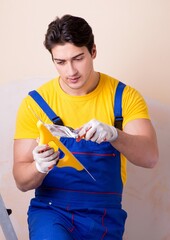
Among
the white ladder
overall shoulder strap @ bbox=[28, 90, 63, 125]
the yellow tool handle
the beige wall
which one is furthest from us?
the beige wall

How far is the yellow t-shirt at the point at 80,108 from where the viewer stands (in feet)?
4.91

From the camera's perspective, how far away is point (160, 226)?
1.93 m

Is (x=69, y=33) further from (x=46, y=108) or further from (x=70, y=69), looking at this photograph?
(x=46, y=108)

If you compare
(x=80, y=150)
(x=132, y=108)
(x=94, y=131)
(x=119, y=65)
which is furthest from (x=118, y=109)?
(x=119, y=65)

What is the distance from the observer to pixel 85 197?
144cm

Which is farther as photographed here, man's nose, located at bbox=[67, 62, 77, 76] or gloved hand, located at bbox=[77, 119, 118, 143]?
man's nose, located at bbox=[67, 62, 77, 76]

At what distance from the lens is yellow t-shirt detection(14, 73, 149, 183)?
1497mm

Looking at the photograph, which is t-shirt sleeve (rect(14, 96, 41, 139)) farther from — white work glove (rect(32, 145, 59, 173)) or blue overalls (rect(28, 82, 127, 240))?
white work glove (rect(32, 145, 59, 173))

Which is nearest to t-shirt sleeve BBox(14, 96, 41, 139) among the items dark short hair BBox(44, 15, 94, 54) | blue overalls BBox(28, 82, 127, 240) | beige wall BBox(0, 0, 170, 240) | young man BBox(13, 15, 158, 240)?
young man BBox(13, 15, 158, 240)

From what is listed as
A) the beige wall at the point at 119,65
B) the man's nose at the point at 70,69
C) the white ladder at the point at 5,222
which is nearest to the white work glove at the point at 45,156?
the white ladder at the point at 5,222

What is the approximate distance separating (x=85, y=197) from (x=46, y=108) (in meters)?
0.34

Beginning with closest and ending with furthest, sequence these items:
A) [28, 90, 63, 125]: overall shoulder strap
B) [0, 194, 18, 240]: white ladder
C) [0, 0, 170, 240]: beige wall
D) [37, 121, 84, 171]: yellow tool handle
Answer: [37, 121, 84, 171]: yellow tool handle → [0, 194, 18, 240]: white ladder → [28, 90, 63, 125]: overall shoulder strap → [0, 0, 170, 240]: beige wall

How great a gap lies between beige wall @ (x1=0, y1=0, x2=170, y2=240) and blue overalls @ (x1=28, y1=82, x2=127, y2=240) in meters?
0.44

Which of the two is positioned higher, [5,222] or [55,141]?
[55,141]
